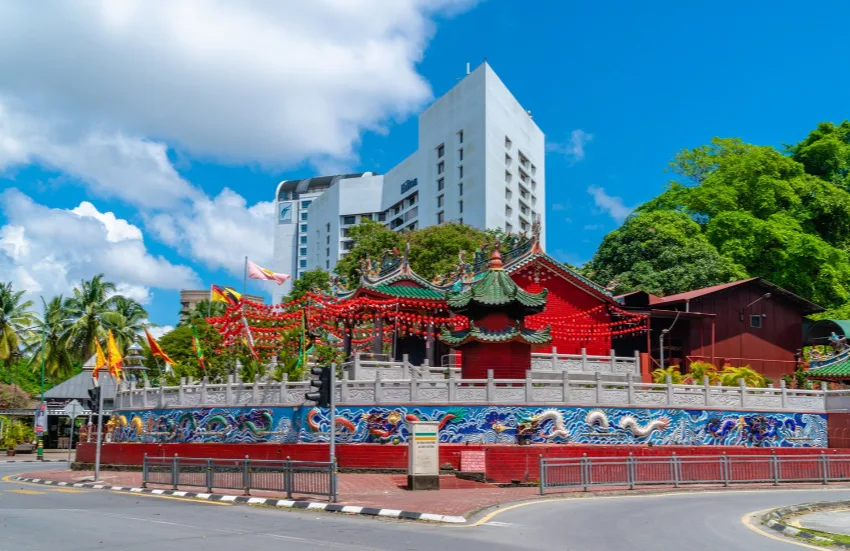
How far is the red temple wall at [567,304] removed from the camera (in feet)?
124

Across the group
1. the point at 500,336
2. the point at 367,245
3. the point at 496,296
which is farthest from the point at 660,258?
the point at 500,336

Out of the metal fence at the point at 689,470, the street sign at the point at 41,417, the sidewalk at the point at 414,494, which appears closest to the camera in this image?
the sidewalk at the point at 414,494

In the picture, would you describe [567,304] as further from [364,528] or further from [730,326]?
[364,528]

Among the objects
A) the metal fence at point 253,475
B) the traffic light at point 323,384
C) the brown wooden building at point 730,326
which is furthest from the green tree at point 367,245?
the traffic light at point 323,384

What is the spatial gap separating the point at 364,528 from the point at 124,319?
52.2 metres

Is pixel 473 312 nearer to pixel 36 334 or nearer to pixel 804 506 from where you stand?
pixel 804 506

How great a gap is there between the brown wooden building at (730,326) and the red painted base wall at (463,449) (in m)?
11.8

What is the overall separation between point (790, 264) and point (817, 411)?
73.6ft

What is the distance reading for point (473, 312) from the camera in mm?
29562

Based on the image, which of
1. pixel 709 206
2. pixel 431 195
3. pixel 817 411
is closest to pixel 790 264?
pixel 709 206

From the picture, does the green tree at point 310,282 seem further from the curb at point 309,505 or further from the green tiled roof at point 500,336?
the curb at point 309,505

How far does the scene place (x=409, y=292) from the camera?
1422 inches

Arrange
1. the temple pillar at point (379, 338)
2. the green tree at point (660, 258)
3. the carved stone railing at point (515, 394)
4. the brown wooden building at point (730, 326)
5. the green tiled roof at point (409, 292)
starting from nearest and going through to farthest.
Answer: the carved stone railing at point (515, 394), the temple pillar at point (379, 338), the green tiled roof at point (409, 292), the brown wooden building at point (730, 326), the green tree at point (660, 258)

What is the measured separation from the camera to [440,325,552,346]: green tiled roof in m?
28.5
